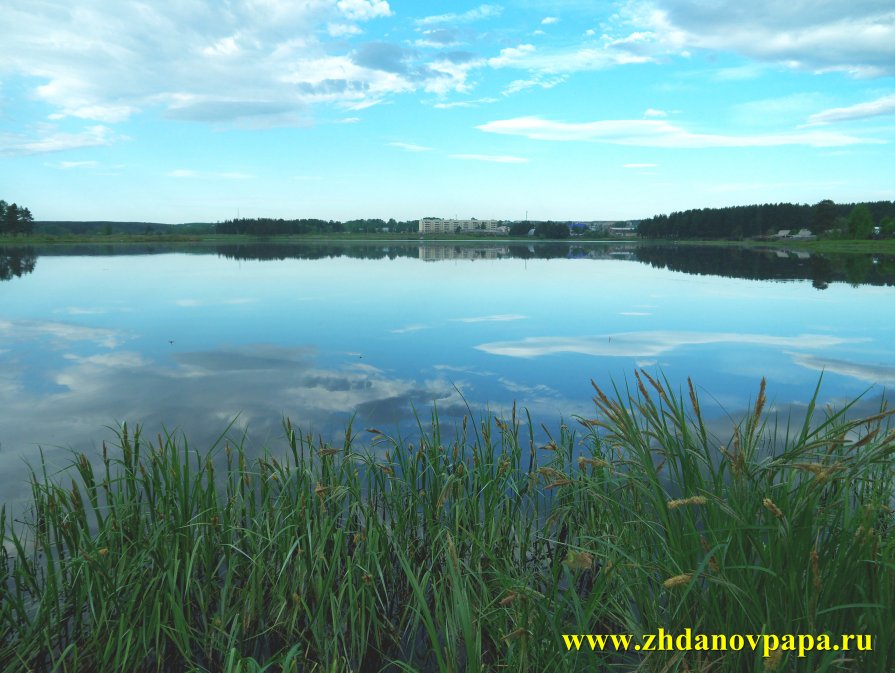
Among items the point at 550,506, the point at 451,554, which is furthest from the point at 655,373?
the point at 451,554

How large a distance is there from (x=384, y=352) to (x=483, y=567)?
1087 cm

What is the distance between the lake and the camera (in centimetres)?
1020

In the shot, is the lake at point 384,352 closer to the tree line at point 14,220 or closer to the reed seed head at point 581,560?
the reed seed head at point 581,560

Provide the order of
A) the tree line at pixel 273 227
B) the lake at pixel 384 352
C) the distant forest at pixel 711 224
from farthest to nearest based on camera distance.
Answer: the tree line at pixel 273 227 < the distant forest at pixel 711 224 < the lake at pixel 384 352

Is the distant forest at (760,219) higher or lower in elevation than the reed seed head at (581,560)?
higher

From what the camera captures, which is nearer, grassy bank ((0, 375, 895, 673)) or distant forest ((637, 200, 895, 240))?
grassy bank ((0, 375, 895, 673))

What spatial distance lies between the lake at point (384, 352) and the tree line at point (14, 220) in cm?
9497

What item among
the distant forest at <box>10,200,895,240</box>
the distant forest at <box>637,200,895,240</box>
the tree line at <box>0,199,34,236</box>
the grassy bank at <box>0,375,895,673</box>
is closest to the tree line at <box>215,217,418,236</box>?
the distant forest at <box>10,200,895,240</box>

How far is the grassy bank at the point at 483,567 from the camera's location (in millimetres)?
2771

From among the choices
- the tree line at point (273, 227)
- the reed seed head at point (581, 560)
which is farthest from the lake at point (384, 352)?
the tree line at point (273, 227)

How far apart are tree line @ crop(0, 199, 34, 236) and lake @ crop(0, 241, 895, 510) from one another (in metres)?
95.0

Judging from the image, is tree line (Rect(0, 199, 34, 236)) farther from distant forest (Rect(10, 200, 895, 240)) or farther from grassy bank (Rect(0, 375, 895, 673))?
grassy bank (Rect(0, 375, 895, 673))

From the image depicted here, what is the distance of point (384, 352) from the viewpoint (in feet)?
50.9

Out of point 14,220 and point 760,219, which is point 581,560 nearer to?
point 14,220
